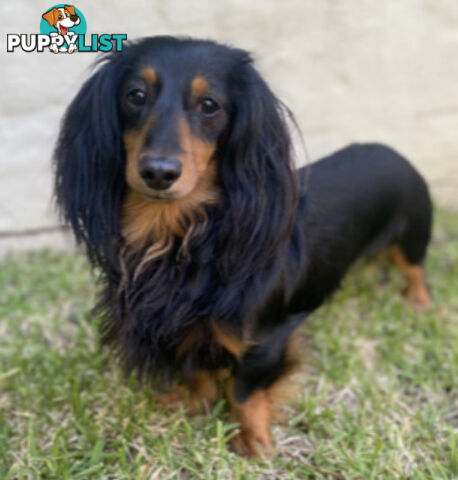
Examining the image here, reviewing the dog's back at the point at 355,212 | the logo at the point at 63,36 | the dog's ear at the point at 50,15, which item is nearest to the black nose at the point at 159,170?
the dog's back at the point at 355,212

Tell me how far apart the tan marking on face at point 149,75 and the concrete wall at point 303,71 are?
113cm

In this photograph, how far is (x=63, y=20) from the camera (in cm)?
276

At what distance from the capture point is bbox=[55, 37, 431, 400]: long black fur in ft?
5.66

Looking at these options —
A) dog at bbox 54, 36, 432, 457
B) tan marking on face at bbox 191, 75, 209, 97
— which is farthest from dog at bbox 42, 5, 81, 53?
tan marking on face at bbox 191, 75, 209, 97

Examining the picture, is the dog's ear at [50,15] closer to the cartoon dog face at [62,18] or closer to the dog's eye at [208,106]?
the cartoon dog face at [62,18]

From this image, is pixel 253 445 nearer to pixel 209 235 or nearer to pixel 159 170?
pixel 209 235

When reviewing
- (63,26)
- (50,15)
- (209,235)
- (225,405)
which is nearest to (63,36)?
(63,26)

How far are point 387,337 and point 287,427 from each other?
2.52 feet

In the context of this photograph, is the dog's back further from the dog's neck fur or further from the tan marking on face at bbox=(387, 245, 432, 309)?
the dog's neck fur

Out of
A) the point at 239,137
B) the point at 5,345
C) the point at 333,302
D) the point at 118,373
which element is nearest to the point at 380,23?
the point at 333,302

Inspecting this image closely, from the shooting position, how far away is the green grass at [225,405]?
1.91m

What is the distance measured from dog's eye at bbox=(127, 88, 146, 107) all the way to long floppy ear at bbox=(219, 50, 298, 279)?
27cm

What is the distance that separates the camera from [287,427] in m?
2.14

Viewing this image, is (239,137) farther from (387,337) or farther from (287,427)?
(387,337)
